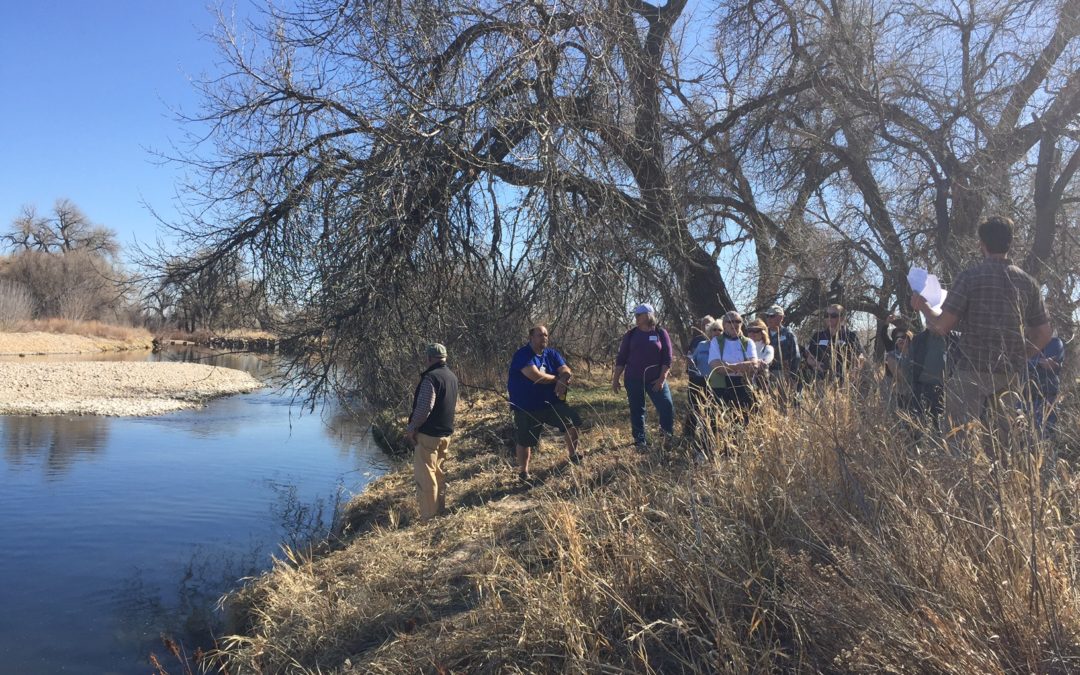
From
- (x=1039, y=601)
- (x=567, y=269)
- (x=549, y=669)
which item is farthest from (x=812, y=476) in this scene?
(x=567, y=269)

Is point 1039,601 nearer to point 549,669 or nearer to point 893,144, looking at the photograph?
point 549,669

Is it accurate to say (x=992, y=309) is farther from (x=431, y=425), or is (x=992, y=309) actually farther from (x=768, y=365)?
(x=431, y=425)

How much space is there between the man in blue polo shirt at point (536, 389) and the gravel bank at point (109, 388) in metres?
15.1

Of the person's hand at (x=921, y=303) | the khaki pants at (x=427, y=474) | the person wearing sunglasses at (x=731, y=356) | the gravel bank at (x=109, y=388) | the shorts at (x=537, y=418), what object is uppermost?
the person's hand at (x=921, y=303)

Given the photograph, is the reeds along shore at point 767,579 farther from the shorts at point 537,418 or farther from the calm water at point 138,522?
the calm water at point 138,522

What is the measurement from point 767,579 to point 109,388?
1199 inches

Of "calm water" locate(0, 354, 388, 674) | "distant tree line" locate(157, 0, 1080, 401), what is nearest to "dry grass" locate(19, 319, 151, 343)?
"calm water" locate(0, 354, 388, 674)

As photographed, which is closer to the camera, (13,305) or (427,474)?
(427,474)

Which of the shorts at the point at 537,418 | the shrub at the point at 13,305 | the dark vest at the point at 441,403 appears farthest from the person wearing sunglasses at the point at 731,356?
the shrub at the point at 13,305

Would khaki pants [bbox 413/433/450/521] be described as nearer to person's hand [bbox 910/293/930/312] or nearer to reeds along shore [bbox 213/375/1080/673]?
reeds along shore [bbox 213/375/1080/673]

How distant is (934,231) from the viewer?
400 inches

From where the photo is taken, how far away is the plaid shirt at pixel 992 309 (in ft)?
13.6

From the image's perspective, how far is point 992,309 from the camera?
13.8ft

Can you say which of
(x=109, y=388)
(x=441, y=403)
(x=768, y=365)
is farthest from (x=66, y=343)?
(x=768, y=365)
